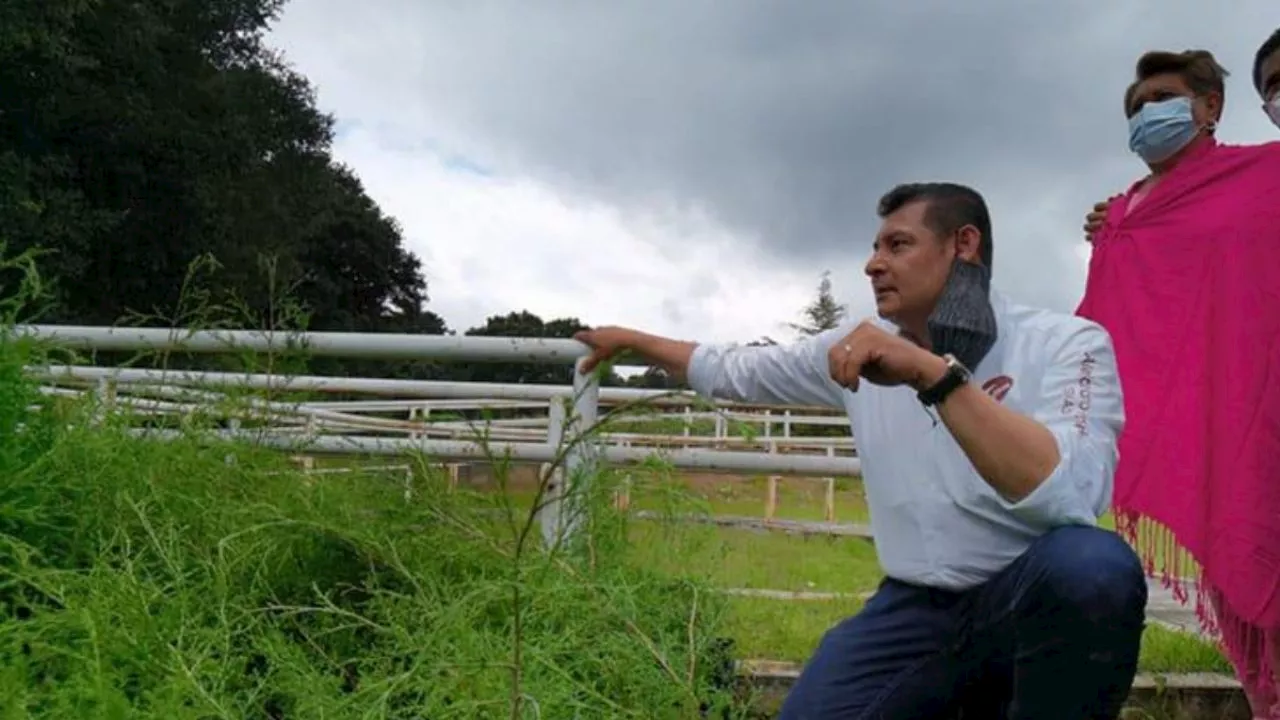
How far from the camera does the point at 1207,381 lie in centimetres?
249

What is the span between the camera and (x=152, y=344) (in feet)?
8.38

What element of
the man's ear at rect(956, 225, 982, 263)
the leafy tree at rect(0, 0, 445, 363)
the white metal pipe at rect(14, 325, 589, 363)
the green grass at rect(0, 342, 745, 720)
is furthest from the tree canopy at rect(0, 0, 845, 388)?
the man's ear at rect(956, 225, 982, 263)

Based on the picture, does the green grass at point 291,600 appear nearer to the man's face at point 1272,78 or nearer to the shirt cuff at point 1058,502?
the shirt cuff at point 1058,502

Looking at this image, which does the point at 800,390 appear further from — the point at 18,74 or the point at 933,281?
the point at 18,74

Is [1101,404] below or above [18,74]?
below

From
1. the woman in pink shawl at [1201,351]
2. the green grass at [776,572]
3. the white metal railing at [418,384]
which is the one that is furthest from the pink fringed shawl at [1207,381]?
the white metal railing at [418,384]

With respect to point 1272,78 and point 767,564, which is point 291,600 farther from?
point 1272,78

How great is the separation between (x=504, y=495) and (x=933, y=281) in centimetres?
79

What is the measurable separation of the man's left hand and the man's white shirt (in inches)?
6.4

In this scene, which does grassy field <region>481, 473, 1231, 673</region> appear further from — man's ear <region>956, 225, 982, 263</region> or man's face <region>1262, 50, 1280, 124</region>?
man's face <region>1262, 50, 1280, 124</region>

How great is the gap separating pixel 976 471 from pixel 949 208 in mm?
465

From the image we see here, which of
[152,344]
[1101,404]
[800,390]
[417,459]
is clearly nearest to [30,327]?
[152,344]

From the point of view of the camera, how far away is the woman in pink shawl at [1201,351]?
2.36 meters

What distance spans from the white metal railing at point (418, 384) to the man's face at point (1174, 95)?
1.08 metres
